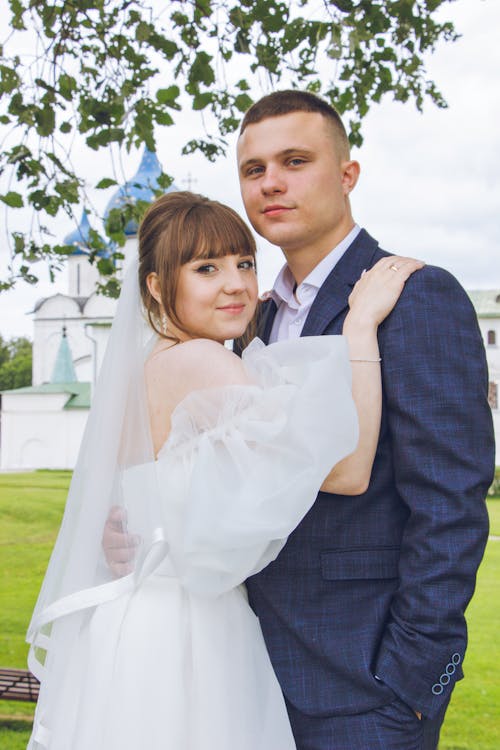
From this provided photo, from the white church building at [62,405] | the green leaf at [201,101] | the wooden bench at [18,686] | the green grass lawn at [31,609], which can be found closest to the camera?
the green leaf at [201,101]

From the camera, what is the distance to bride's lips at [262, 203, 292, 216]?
265cm

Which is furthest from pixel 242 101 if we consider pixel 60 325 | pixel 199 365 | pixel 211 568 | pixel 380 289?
pixel 60 325

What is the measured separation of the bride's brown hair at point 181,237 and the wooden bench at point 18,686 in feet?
13.3

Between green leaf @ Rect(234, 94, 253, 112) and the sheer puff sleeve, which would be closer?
the sheer puff sleeve

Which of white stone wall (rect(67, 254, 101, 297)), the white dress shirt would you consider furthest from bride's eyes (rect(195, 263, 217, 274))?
white stone wall (rect(67, 254, 101, 297))

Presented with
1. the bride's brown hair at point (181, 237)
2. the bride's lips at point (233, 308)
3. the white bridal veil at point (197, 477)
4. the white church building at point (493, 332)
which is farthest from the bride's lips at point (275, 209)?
the white church building at point (493, 332)

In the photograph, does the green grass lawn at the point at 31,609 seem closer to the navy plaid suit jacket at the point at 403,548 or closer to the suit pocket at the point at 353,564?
the navy plaid suit jacket at the point at 403,548

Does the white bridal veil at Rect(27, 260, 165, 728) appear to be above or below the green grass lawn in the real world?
above

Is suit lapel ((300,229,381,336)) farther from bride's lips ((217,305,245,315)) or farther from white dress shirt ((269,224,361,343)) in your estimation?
bride's lips ((217,305,245,315))

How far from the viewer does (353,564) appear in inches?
90.4

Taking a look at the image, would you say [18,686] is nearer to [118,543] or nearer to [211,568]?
[118,543]

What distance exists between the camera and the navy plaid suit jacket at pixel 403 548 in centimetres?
220

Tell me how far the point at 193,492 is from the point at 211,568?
0.21 m

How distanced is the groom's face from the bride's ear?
1.32 ft
